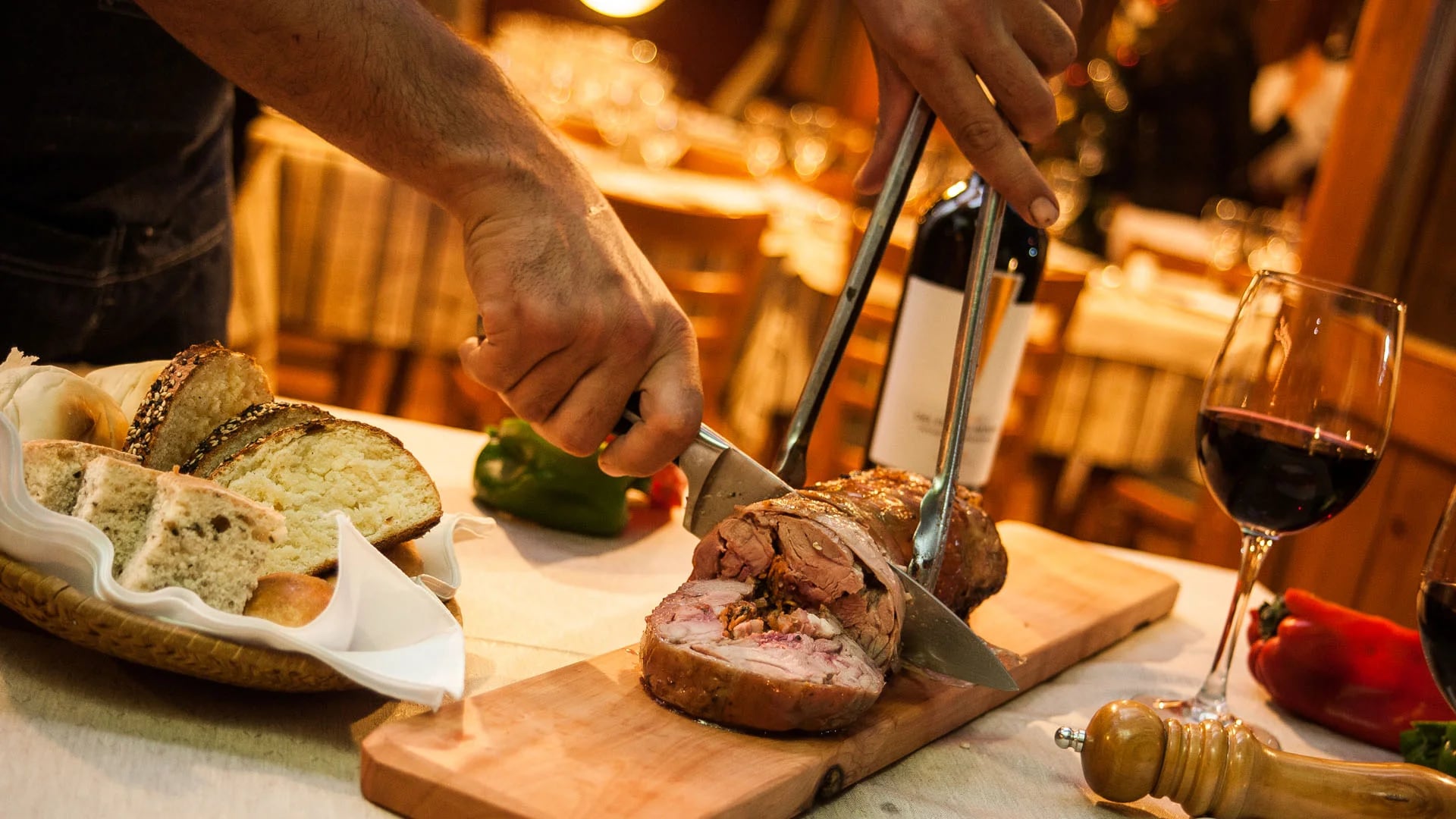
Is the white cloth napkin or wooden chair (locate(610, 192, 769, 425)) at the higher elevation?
wooden chair (locate(610, 192, 769, 425))

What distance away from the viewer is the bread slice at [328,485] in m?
1.31

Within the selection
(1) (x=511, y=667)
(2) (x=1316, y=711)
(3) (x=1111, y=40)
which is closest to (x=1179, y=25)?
(3) (x=1111, y=40)

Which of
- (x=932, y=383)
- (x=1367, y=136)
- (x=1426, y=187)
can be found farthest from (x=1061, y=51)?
(x=1367, y=136)

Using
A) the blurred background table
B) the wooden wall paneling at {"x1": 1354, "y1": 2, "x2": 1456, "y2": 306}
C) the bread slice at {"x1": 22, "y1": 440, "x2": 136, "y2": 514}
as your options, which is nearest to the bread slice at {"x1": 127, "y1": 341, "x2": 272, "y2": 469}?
the bread slice at {"x1": 22, "y1": 440, "x2": 136, "y2": 514}

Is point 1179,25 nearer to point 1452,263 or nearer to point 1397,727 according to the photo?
point 1452,263

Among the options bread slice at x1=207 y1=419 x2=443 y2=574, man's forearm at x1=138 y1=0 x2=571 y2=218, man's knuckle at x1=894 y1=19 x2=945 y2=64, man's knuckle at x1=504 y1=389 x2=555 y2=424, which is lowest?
bread slice at x1=207 y1=419 x2=443 y2=574

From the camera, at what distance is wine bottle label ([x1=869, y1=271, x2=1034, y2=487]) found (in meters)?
2.08

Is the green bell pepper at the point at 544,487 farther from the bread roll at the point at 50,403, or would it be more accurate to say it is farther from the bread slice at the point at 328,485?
the bread roll at the point at 50,403

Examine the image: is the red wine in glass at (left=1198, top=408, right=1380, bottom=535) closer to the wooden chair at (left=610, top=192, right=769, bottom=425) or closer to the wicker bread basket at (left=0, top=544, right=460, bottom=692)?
the wicker bread basket at (left=0, top=544, right=460, bottom=692)

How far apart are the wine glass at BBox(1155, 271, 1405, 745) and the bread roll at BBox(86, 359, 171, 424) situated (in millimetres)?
1351

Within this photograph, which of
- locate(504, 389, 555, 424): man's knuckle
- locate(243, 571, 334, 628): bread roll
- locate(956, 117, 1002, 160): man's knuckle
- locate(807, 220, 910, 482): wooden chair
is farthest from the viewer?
locate(807, 220, 910, 482): wooden chair

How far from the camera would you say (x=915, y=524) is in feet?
5.45

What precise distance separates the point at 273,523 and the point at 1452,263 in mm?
3873

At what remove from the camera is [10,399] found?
1290 millimetres
